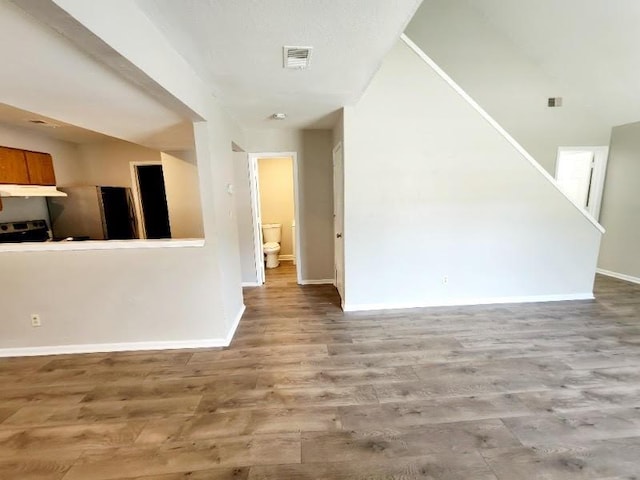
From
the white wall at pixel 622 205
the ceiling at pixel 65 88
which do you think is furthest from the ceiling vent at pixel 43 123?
the white wall at pixel 622 205

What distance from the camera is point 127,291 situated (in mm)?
2621

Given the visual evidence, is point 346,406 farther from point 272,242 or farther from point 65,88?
point 272,242

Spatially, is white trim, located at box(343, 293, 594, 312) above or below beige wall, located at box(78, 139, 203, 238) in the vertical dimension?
below

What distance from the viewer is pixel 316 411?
1.89 m

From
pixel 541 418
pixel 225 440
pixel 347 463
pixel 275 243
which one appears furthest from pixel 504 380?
pixel 275 243

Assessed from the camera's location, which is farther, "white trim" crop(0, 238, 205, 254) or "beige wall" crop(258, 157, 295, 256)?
"beige wall" crop(258, 157, 295, 256)

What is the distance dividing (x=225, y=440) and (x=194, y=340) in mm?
1277

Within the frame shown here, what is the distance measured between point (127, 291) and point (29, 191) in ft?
8.13

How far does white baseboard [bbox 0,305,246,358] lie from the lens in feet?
8.63

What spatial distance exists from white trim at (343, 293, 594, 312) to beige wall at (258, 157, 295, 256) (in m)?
3.04

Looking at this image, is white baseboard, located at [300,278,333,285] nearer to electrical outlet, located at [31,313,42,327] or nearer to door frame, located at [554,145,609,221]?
electrical outlet, located at [31,313,42,327]

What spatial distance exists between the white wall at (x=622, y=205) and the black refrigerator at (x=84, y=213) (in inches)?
322

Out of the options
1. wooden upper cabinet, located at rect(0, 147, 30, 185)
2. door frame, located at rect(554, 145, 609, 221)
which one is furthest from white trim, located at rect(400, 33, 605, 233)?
wooden upper cabinet, located at rect(0, 147, 30, 185)

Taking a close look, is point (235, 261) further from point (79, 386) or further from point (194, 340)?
point (79, 386)
